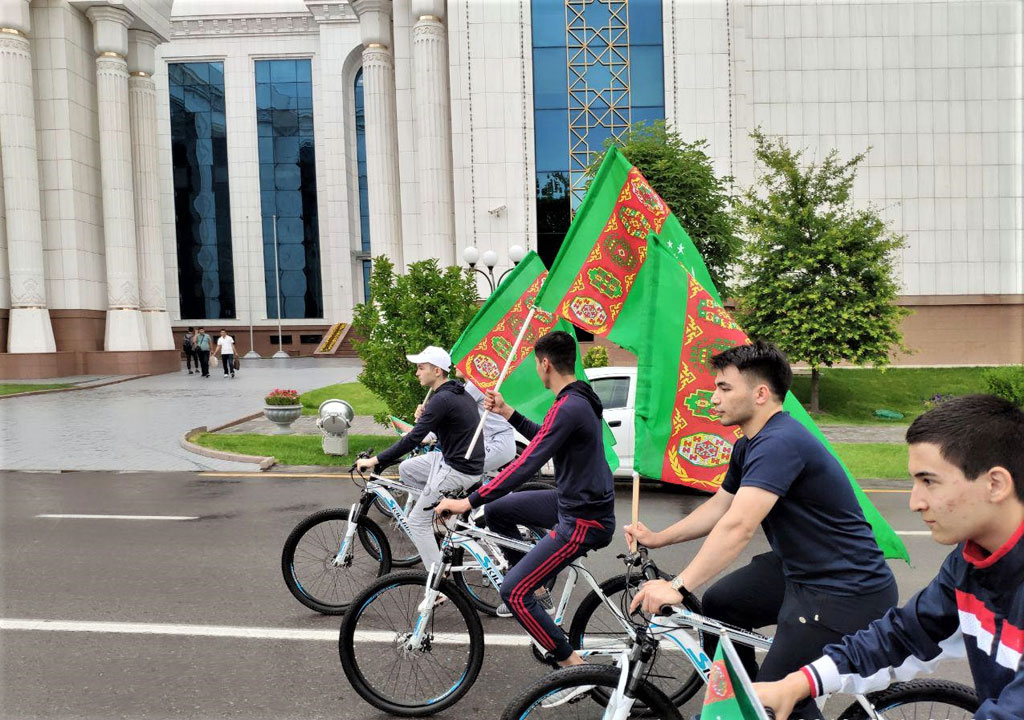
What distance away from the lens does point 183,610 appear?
6051 mm

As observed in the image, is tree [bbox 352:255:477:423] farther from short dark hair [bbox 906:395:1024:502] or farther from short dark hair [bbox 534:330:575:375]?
short dark hair [bbox 906:395:1024:502]

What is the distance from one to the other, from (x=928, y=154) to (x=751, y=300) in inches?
591

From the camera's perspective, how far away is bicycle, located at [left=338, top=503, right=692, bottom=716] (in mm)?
4293

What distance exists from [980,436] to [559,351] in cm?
259

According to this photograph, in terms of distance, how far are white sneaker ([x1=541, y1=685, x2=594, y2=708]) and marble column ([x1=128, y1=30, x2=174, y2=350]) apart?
122ft

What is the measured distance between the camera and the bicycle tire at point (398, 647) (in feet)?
14.0

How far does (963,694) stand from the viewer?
9.95ft

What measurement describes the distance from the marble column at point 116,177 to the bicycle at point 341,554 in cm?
3197

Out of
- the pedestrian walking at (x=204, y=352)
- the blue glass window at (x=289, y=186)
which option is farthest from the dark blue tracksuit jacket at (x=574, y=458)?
the blue glass window at (x=289, y=186)

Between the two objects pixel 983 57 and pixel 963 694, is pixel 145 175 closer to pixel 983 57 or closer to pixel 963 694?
pixel 983 57

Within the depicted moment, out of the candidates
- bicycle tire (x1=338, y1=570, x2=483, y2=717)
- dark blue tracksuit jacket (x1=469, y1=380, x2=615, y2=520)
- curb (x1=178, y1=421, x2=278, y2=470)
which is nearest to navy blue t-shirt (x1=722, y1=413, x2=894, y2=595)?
dark blue tracksuit jacket (x1=469, y1=380, x2=615, y2=520)

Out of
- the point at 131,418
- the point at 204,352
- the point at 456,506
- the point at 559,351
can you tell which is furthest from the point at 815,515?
the point at 204,352

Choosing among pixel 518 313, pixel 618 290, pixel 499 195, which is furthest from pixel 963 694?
pixel 499 195

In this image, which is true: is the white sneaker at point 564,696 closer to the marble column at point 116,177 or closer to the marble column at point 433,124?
the marble column at point 433,124
